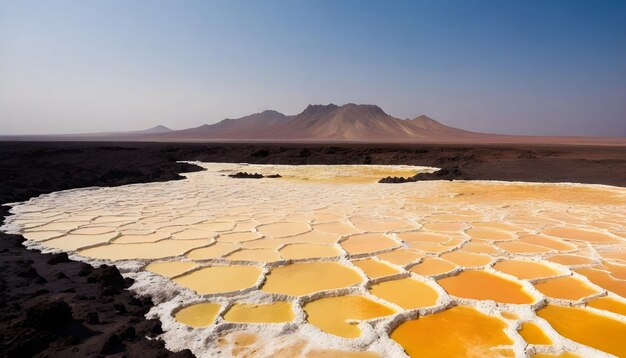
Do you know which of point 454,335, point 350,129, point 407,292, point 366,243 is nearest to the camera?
point 454,335

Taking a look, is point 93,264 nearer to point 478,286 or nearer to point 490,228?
point 478,286

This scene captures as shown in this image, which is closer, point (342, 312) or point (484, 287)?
Answer: point (342, 312)

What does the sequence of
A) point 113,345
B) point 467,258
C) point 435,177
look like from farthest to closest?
1. point 435,177
2. point 467,258
3. point 113,345

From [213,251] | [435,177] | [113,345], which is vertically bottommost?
[435,177]

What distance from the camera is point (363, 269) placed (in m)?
3.63

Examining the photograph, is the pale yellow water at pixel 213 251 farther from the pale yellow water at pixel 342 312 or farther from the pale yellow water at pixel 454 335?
the pale yellow water at pixel 454 335

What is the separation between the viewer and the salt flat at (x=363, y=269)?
239 centimetres

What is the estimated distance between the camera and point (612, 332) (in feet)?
8.17

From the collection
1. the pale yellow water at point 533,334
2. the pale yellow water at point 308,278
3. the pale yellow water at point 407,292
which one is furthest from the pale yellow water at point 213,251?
the pale yellow water at point 533,334

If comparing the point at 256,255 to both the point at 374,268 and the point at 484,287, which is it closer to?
the point at 374,268

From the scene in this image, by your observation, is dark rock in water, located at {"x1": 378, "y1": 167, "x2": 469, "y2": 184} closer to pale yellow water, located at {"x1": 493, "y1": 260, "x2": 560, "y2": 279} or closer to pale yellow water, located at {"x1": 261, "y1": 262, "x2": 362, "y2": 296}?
pale yellow water, located at {"x1": 493, "y1": 260, "x2": 560, "y2": 279}

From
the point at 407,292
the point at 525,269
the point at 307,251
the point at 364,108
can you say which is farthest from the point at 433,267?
the point at 364,108

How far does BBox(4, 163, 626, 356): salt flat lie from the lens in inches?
94.3

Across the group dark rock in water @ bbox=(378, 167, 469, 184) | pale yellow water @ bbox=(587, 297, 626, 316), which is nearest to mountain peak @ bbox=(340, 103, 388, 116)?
dark rock in water @ bbox=(378, 167, 469, 184)
